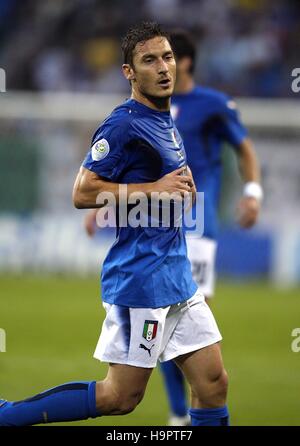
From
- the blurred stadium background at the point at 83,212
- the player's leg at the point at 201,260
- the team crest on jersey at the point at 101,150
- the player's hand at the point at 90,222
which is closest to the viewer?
the team crest on jersey at the point at 101,150

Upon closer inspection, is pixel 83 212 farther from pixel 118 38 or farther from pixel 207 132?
pixel 207 132

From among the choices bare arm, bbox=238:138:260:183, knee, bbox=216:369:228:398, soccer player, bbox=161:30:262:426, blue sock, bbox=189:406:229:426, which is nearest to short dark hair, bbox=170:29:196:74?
soccer player, bbox=161:30:262:426

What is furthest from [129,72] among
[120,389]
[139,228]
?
[120,389]

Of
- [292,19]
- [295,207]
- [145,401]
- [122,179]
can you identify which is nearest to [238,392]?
[145,401]

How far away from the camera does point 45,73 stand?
1912cm

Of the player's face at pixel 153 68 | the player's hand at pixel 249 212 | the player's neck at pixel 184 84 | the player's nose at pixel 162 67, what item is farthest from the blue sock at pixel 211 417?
the player's neck at pixel 184 84

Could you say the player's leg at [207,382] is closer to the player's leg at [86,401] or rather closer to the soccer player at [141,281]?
the soccer player at [141,281]

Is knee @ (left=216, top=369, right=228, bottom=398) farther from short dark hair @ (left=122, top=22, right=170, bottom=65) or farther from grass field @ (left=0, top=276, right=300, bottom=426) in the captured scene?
short dark hair @ (left=122, top=22, right=170, bottom=65)

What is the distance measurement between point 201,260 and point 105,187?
2.25 meters

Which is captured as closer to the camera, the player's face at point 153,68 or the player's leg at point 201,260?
the player's face at point 153,68

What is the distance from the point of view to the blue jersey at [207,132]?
24.1 ft

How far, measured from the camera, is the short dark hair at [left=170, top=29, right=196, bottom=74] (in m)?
7.32

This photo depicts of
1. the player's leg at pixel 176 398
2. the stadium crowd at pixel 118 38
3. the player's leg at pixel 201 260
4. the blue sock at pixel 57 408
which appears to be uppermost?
the stadium crowd at pixel 118 38

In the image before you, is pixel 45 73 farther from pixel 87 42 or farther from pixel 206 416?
pixel 206 416
